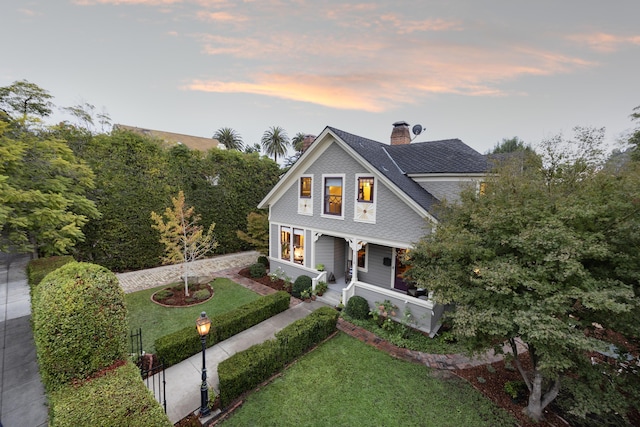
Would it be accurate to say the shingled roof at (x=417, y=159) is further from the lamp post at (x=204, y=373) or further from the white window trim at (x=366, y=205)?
the lamp post at (x=204, y=373)

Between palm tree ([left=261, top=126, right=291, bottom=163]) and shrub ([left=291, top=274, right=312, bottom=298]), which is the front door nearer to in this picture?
shrub ([left=291, top=274, right=312, bottom=298])

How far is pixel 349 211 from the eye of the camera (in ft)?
34.3

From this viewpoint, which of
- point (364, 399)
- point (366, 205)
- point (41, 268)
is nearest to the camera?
point (364, 399)

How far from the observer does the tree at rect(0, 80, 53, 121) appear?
31.0 feet

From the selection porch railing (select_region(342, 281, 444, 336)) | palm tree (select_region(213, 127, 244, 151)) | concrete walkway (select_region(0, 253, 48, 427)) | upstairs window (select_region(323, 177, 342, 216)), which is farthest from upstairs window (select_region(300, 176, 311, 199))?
palm tree (select_region(213, 127, 244, 151))

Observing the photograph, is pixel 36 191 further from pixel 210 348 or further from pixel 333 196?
pixel 333 196

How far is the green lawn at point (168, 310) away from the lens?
8.32 metres

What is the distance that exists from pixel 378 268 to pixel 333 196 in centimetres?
440

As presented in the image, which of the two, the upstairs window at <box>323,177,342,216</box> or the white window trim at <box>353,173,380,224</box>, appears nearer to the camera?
the white window trim at <box>353,173,380,224</box>

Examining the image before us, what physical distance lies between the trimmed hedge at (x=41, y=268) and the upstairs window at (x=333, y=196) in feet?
Result: 32.4

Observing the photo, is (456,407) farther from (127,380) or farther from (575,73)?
(575,73)

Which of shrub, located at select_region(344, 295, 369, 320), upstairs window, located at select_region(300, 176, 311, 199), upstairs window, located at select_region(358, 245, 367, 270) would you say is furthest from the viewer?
upstairs window, located at select_region(358, 245, 367, 270)

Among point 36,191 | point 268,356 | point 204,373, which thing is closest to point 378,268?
point 268,356

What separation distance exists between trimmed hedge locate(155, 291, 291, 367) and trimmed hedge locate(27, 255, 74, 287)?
4963 mm
